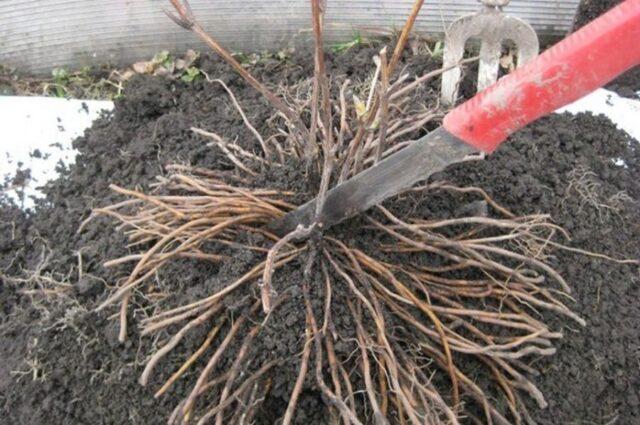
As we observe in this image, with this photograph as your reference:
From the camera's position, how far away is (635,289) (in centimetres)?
137

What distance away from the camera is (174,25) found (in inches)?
78.4

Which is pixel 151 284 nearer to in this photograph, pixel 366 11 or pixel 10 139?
pixel 10 139

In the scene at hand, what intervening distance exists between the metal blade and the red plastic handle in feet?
0.10

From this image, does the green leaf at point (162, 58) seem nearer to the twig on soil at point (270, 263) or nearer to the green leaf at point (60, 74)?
the green leaf at point (60, 74)

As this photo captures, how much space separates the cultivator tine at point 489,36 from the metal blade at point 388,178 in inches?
18.2

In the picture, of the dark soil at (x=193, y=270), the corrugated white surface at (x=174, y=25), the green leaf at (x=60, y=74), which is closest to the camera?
the dark soil at (x=193, y=270)

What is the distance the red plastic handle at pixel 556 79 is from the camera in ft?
2.79

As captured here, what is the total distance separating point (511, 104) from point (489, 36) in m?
0.64

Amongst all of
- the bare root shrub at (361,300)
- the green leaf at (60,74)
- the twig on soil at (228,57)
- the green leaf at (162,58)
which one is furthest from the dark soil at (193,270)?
the green leaf at (60,74)

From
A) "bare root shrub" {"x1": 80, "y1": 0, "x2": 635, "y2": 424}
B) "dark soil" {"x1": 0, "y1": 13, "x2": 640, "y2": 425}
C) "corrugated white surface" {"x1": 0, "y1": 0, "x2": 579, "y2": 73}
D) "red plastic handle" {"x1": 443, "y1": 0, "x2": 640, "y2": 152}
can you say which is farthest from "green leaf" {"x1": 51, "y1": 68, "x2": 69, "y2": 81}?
"red plastic handle" {"x1": 443, "y1": 0, "x2": 640, "y2": 152}

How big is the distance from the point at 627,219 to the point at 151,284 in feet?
3.39

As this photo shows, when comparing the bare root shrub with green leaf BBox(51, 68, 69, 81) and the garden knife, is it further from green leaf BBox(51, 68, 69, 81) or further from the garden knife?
green leaf BBox(51, 68, 69, 81)

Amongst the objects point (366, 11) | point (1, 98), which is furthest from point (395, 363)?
point (1, 98)

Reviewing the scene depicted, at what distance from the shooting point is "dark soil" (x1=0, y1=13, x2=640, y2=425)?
1.24 metres
